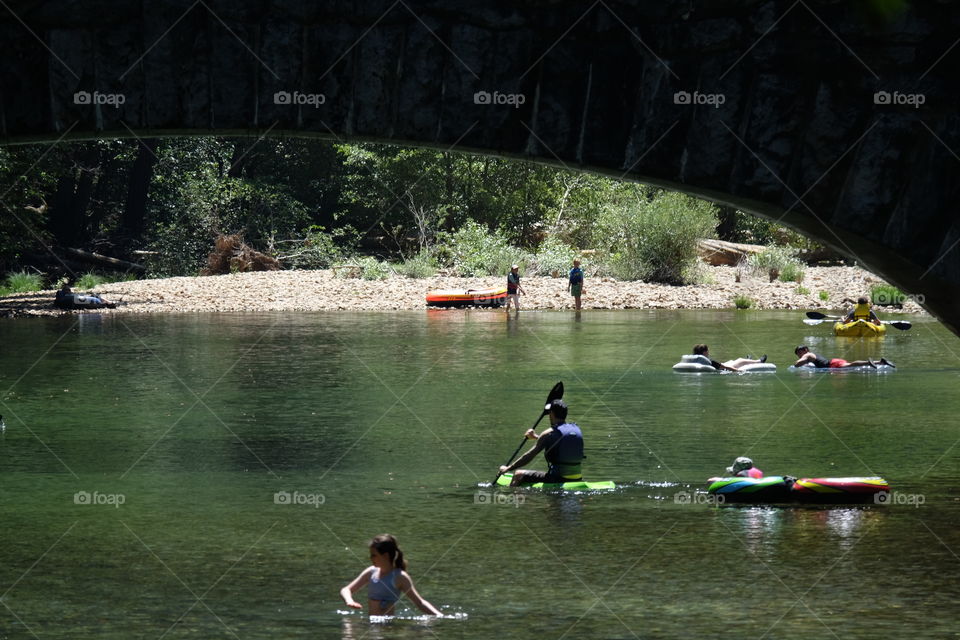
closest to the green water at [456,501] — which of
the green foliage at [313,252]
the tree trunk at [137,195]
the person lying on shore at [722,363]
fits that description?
the person lying on shore at [722,363]

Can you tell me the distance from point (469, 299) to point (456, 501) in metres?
31.6

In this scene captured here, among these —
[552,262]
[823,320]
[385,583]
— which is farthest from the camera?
[552,262]

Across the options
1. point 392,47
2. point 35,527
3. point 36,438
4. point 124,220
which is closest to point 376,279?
point 124,220

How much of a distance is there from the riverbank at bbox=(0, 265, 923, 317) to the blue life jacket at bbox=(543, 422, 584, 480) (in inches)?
1175

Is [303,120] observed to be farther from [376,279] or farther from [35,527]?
[376,279]

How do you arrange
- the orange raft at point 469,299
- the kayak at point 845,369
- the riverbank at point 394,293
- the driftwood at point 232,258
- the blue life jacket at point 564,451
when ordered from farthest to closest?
the driftwood at point 232,258 → the riverbank at point 394,293 → the orange raft at point 469,299 → the kayak at point 845,369 → the blue life jacket at point 564,451

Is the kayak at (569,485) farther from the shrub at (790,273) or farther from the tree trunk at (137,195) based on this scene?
the tree trunk at (137,195)

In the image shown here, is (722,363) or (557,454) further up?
(722,363)

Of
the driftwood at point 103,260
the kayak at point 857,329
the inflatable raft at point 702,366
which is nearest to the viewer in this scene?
the inflatable raft at point 702,366

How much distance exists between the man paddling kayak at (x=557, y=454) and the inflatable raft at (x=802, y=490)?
1.55m

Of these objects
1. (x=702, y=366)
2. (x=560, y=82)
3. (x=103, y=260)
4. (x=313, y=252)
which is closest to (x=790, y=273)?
(x=313, y=252)

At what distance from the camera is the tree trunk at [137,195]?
191ft

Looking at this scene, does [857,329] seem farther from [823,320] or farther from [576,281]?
[576,281]

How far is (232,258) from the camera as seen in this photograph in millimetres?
52625
